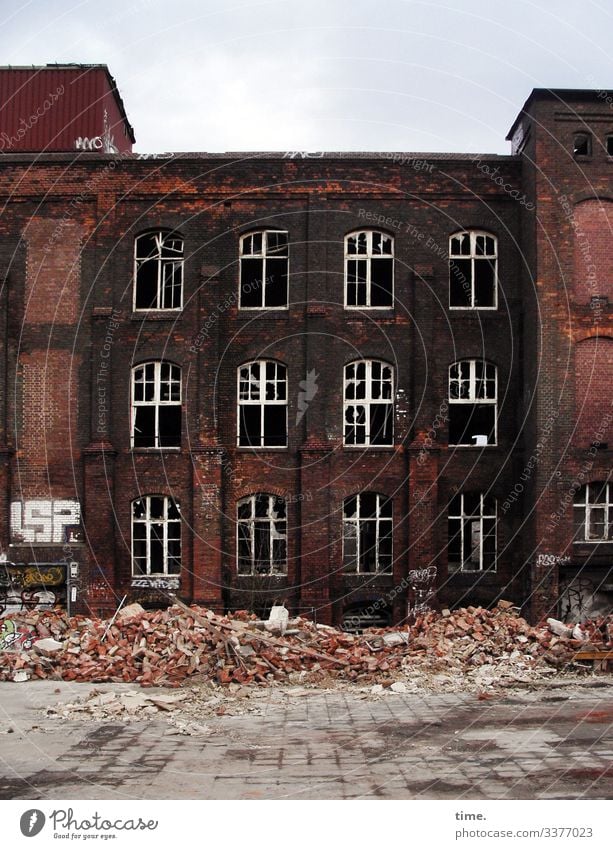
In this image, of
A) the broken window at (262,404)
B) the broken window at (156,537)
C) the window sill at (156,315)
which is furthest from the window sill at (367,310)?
the broken window at (156,537)

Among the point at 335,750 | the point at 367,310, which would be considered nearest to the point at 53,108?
the point at 367,310

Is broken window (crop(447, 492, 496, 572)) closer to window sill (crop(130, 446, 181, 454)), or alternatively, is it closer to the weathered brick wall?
the weathered brick wall

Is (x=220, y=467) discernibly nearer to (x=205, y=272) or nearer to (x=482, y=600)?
(x=205, y=272)

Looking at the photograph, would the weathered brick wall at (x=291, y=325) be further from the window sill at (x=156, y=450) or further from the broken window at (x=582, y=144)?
the broken window at (x=582, y=144)

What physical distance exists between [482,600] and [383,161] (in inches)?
447

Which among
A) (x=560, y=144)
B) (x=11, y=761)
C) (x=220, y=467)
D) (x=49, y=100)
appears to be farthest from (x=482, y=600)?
(x=49, y=100)

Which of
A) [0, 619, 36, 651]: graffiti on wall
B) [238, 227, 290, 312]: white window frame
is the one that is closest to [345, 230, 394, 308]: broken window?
[238, 227, 290, 312]: white window frame

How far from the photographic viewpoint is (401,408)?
75.9ft

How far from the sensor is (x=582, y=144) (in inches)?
869

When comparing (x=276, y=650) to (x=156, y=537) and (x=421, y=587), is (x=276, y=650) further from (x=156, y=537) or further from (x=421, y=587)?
(x=156, y=537)

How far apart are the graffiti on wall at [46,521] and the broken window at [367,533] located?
6.80 meters

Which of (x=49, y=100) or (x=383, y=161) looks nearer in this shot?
(x=383, y=161)

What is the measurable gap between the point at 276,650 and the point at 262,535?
592cm

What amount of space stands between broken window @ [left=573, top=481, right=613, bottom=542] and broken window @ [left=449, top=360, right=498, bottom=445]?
2667mm
